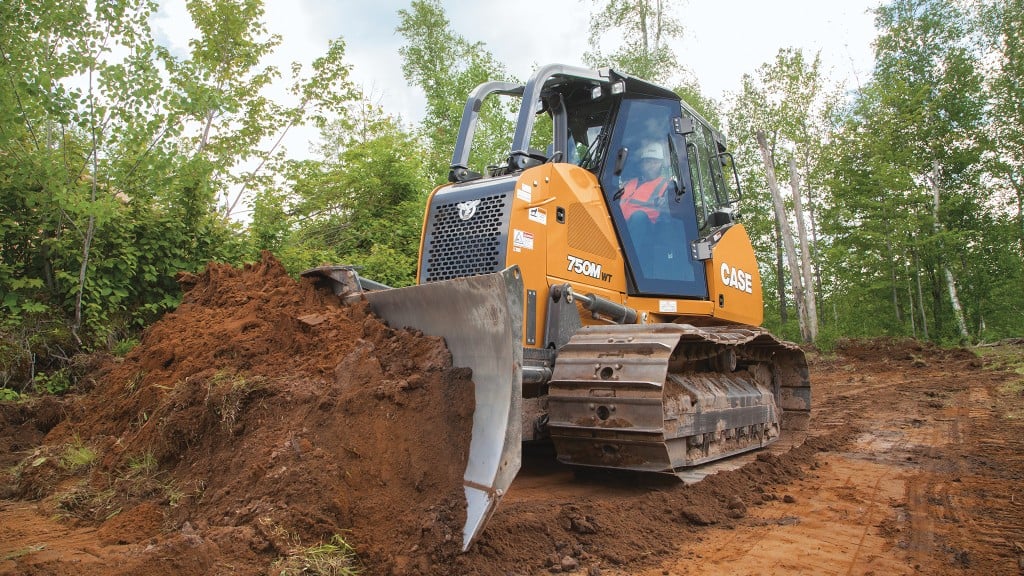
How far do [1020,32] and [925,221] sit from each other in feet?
26.4

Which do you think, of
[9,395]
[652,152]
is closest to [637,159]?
[652,152]

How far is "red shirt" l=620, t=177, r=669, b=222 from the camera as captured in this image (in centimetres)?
536

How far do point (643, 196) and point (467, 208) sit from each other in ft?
5.29

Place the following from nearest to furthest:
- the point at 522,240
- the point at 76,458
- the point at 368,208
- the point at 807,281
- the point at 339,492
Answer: the point at 339,492 < the point at 76,458 < the point at 522,240 < the point at 368,208 < the point at 807,281

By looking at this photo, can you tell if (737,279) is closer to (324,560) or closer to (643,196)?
(643,196)

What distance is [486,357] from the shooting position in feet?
10.8

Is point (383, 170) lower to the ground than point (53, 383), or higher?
higher

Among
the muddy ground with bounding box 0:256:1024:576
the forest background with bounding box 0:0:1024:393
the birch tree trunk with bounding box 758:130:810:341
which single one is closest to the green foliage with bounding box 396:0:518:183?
the forest background with bounding box 0:0:1024:393

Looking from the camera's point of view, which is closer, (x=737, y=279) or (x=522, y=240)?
(x=522, y=240)

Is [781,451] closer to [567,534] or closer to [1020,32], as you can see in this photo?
[567,534]

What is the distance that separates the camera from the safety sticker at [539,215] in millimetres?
4523

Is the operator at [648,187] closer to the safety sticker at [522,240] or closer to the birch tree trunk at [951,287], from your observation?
the safety sticker at [522,240]

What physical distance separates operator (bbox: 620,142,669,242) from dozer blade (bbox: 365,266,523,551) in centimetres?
228

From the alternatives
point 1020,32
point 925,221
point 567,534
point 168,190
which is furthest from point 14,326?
point 1020,32
